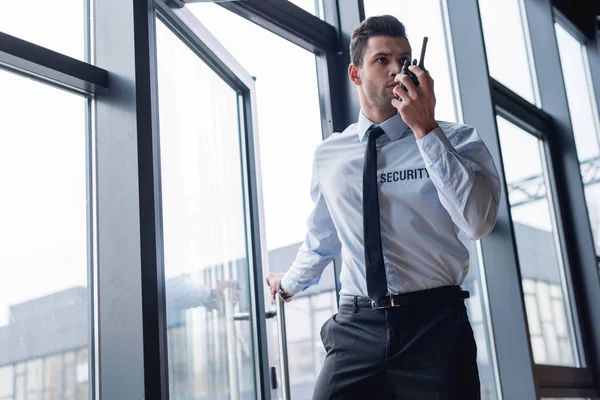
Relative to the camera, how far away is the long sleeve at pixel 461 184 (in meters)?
1.85

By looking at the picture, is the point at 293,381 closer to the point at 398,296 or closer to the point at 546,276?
the point at 398,296

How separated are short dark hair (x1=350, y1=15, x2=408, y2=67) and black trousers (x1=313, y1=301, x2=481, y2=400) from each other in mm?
830

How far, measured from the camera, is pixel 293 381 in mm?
2967

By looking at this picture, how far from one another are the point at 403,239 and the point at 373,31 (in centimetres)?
69

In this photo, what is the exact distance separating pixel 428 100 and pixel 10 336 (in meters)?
1.30

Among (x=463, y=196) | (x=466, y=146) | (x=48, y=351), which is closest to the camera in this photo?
(x=463, y=196)

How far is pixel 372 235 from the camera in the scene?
6.52 feet

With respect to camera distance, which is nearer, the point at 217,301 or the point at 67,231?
the point at 67,231

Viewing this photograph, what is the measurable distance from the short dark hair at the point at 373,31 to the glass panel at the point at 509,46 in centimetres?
241

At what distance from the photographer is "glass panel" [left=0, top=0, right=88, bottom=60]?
88.4 inches

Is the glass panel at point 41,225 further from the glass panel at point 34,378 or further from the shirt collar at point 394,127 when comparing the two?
the shirt collar at point 394,127

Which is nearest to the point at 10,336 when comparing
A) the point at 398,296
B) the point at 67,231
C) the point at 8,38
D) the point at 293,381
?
the point at 67,231

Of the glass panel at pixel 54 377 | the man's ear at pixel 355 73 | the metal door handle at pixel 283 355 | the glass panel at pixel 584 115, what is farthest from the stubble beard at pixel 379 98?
the glass panel at pixel 584 115

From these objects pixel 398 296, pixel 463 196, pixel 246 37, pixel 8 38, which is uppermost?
pixel 246 37
